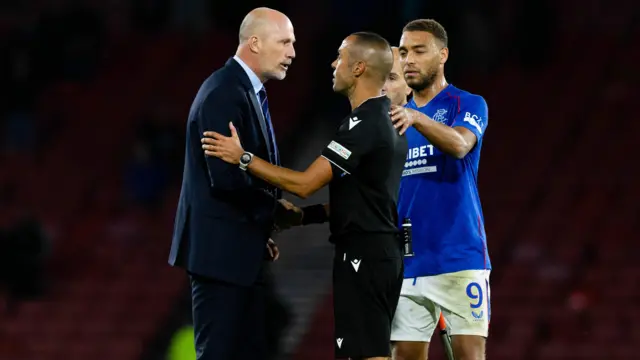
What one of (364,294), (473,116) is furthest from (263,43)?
(364,294)

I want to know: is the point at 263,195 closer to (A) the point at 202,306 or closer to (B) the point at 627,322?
(A) the point at 202,306

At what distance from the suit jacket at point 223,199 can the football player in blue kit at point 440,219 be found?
890 mm

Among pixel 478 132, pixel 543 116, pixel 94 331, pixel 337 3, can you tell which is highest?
pixel 337 3

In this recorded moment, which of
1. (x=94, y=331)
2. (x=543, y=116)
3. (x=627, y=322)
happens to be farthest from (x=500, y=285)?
(x=94, y=331)

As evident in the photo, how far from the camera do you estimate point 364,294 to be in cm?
491

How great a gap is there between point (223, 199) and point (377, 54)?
0.92 meters

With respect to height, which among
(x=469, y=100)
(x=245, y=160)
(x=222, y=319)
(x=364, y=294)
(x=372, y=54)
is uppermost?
(x=372, y=54)

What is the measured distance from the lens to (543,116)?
12.5 meters

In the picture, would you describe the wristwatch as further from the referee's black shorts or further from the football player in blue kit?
the football player in blue kit

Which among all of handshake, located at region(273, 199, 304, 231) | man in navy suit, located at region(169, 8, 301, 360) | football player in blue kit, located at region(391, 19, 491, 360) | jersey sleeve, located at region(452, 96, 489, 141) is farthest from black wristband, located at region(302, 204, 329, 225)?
jersey sleeve, located at region(452, 96, 489, 141)

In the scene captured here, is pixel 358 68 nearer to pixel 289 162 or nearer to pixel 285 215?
pixel 285 215

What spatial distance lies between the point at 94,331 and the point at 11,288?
1154mm

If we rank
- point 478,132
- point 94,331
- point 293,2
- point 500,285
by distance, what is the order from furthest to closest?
point 293,2 < point 94,331 < point 500,285 < point 478,132

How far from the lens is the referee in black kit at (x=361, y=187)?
488 centimetres
